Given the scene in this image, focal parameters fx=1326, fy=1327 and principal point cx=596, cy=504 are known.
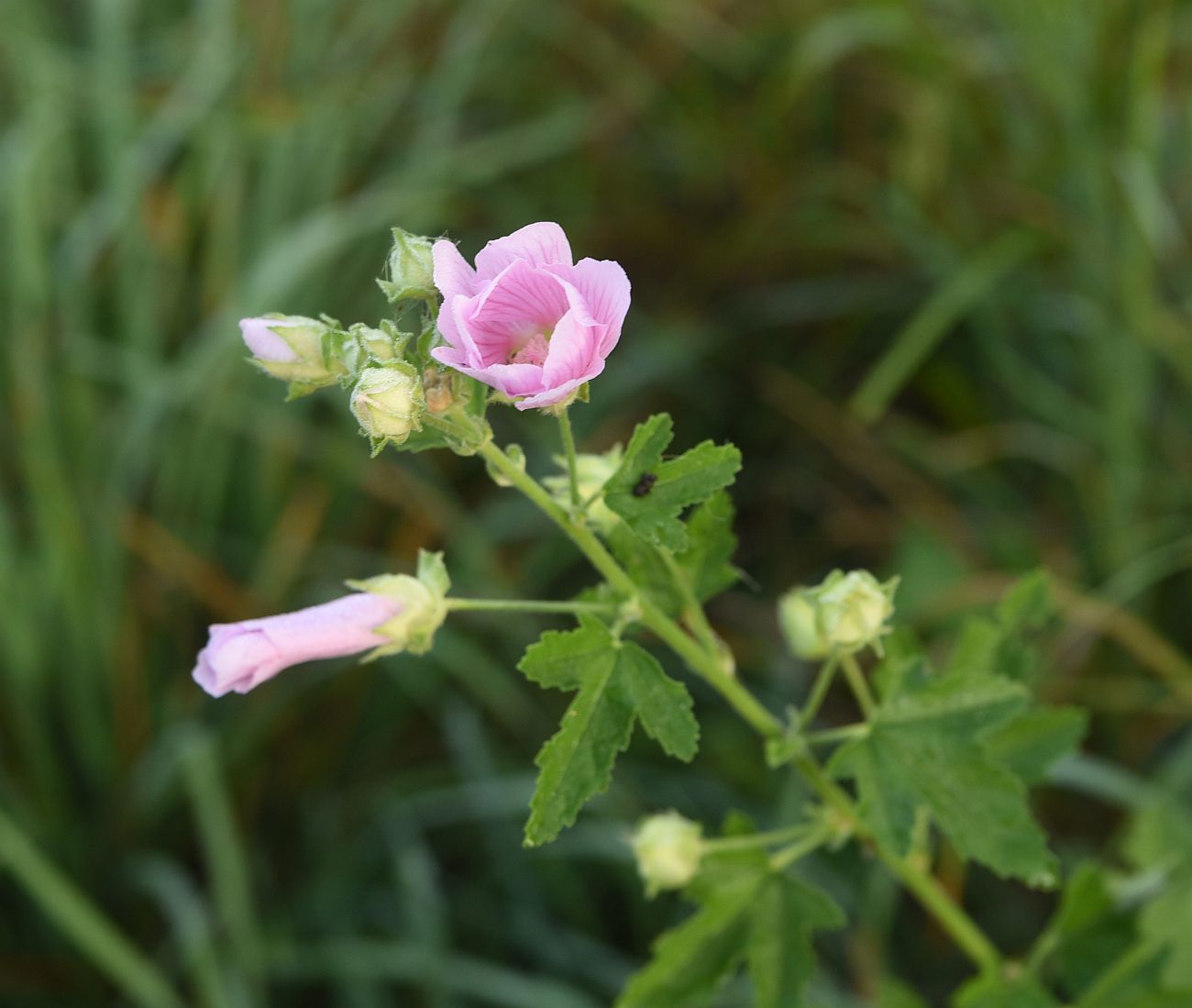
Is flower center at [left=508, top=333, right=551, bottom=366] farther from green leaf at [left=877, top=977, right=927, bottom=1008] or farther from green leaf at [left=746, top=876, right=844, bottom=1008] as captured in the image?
green leaf at [left=877, top=977, right=927, bottom=1008]

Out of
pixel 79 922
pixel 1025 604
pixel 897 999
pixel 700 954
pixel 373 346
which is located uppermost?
pixel 373 346

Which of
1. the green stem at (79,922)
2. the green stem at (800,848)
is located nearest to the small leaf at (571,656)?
the green stem at (800,848)

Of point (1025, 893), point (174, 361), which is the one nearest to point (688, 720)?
point (1025, 893)

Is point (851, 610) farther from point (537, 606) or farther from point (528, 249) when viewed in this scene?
point (528, 249)

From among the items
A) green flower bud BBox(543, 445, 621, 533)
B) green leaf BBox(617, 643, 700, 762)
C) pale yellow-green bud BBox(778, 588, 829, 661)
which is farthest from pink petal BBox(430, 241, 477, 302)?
pale yellow-green bud BBox(778, 588, 829, 661)

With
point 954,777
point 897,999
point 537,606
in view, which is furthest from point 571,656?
point 897,999

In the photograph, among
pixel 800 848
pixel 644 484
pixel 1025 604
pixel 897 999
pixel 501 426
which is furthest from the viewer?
pixel 501 426

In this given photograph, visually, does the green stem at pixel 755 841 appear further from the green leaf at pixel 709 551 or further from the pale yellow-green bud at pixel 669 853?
the green leaf at pixel 709 551
